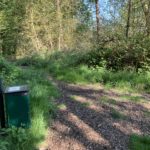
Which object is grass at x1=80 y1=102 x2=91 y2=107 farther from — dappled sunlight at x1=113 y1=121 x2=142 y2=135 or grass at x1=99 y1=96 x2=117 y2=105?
dappled sunlight at x1=113 y1=121 x2=142 y2=135

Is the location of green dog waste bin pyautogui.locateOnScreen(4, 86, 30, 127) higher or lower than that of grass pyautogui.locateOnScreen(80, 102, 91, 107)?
higher

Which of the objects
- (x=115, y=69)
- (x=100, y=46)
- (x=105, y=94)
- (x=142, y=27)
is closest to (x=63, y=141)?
(x=105, y=94)

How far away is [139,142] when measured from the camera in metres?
4.58

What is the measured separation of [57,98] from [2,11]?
1542 centimetres

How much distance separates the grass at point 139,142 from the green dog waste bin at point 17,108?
1.46 metres

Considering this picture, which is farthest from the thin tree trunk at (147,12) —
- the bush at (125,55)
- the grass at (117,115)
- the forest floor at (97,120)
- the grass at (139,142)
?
the grass at (139,142)

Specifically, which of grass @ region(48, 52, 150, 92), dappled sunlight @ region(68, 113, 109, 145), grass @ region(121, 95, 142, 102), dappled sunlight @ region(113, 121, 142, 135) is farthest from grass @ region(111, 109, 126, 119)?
grass @ region(48, 52, 150, 92)

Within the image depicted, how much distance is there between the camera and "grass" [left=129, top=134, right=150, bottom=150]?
4398mm

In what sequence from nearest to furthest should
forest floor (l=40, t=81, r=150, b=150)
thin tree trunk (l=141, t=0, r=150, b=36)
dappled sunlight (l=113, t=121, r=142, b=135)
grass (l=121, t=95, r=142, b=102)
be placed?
forest floor (l=40, t=81, r=150, b=150), dappled sunlight (l=113, t=121, r=142, b=135), grass (l=121, t=95, r=142, b=102), thin tree trunk (l=141, t=0, r=150, b=36)

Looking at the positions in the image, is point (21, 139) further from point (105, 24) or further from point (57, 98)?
point (105, 24)

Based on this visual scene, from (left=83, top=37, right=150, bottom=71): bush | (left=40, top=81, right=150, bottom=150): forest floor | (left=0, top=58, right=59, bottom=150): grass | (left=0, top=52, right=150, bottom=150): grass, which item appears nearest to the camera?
(left=0, top=58, right=59, bottom=150): grass

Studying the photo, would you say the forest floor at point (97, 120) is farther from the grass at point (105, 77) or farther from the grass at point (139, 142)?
the grass at point (105, 77)

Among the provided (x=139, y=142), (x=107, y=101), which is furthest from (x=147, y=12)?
(x=139, y=142)

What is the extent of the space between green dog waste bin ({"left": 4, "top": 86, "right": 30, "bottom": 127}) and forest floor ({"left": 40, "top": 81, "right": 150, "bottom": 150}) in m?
0.43
